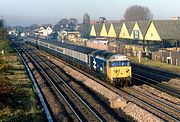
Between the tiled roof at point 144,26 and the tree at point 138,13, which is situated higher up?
the tree at point 138,13

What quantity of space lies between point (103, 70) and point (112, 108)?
9697 millimetres

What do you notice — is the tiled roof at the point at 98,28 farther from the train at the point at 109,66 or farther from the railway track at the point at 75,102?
the railway track at the point at 75,102

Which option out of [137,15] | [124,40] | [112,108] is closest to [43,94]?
[112,108]

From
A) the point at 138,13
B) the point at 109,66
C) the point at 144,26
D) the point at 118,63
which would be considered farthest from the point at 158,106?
the point at 138,13

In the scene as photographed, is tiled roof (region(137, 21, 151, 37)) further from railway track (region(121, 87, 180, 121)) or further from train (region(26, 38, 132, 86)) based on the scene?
railway track (region(121, 87, 180, 121))

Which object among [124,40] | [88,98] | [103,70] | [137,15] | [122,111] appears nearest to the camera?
[122,111]

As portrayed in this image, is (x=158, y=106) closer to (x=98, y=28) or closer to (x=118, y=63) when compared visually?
(x=118, y=63)

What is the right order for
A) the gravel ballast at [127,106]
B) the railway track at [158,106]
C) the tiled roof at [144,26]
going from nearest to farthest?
the gravel ballast at [127,106], the railway track at [158,106], the tiled roof at [144,26]

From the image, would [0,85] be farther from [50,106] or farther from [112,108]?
[112,108]

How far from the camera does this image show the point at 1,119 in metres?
20.9

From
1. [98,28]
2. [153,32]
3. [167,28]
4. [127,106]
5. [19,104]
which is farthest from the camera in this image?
[98,28]

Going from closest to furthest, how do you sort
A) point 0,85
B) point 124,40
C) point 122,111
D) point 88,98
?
point 122,111
point 0,85
point 88,98
point 124,40

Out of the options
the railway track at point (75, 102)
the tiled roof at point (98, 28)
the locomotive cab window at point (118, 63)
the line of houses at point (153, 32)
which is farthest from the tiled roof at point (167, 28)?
the tiled roof at point (98, 28)

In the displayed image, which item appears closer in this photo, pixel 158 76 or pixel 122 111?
pixel 122 111
